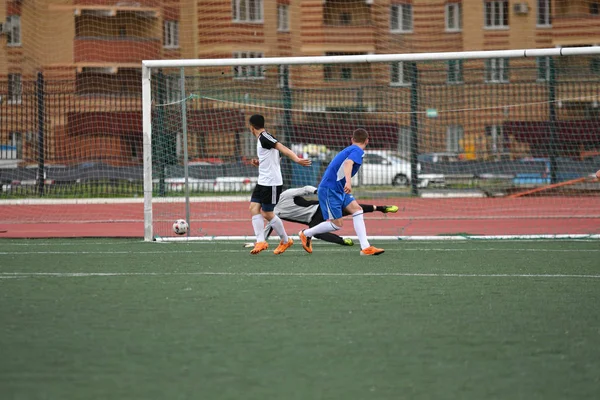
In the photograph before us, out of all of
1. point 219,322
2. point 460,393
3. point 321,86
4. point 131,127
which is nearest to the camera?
point 460,393

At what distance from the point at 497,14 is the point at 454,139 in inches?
561

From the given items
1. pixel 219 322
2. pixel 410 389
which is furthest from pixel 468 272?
pixel 410 389

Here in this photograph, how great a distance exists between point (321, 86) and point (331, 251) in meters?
8.83

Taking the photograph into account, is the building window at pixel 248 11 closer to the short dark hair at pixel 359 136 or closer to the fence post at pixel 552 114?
the fence post at pixel 552 114

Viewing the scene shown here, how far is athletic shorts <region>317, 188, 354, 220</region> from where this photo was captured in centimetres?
1158

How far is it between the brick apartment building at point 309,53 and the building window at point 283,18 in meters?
0.07

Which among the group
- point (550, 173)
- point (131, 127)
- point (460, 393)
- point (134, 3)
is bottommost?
point (460, 393)

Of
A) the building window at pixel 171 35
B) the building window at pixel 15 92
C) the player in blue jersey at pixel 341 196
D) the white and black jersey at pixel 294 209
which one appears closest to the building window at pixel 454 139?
the white and black jersey at pixel 294 209

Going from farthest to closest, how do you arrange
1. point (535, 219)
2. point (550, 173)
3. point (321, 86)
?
point (321, 86)
point (550, 173)
point (535, 219)

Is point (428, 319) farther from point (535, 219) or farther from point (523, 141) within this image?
point (523, 141)

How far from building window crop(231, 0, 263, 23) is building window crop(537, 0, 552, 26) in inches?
383

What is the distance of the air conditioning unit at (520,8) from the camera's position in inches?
1312

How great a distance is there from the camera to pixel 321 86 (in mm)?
20656

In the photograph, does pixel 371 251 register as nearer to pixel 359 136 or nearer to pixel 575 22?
pixel 359 136
